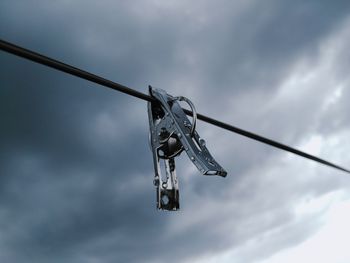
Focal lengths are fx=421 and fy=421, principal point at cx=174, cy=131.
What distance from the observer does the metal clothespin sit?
153 inches

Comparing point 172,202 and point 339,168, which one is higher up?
point 339,168

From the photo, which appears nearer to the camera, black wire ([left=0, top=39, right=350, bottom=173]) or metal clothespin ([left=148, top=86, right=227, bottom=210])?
black wire ([left=0, top=39, right=350, bottom=173])

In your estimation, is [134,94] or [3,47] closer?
[3,47]

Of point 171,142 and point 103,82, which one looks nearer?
point 103,82

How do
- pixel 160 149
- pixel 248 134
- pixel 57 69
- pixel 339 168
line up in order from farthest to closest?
pixel 339 168 → pixel 248 134 → pixel 160 149 → pixel 57 69

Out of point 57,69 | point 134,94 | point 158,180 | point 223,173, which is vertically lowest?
point 223,173

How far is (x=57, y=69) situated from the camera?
335cm

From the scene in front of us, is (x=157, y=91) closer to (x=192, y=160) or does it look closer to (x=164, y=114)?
(x=164, y=114)

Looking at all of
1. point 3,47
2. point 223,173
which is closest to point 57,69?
point 3,47

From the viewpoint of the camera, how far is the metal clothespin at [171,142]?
3.90 m

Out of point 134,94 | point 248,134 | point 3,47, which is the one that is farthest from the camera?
point 248,134

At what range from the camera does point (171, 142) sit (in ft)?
14.1

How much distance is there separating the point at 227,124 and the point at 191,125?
0.62 m

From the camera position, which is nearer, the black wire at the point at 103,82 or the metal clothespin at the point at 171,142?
the black wire at the point at 103,82
